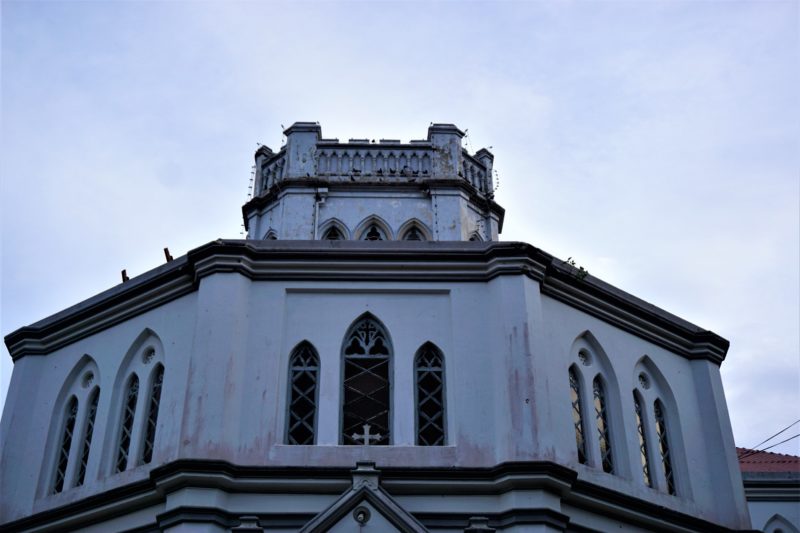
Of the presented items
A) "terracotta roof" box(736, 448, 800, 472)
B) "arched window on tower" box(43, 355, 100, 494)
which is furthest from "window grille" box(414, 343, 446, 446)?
"terracotta roof" box(736, 448, 800, 472)

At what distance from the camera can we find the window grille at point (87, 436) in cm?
1681

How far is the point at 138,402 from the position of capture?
54.4 feet

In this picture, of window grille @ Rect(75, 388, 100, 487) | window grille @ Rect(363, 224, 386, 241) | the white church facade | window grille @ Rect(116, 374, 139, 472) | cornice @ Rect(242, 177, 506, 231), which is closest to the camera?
the white church facade

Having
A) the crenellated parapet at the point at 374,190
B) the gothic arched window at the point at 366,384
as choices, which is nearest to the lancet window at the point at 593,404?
the gothic arched window at the point at 366,384

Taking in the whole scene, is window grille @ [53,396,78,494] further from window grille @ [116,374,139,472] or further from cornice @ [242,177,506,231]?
cornice @ [242,177,506,231]

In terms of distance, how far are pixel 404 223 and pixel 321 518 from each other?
20.3m

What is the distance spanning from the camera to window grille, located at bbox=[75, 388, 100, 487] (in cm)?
1681

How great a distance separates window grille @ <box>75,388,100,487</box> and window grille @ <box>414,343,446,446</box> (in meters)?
5.84

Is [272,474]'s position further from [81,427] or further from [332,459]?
[81,427]

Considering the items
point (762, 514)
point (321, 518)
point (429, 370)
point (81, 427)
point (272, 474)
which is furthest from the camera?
point (762, 514)

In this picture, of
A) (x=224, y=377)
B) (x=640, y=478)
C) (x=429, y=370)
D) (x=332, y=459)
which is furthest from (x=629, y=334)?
(x=224, y=377)

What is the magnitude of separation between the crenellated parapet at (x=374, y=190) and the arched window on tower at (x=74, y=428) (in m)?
15.4

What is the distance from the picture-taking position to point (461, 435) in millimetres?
15172

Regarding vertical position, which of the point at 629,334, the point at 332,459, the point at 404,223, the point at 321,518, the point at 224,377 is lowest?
the point at 321,518
